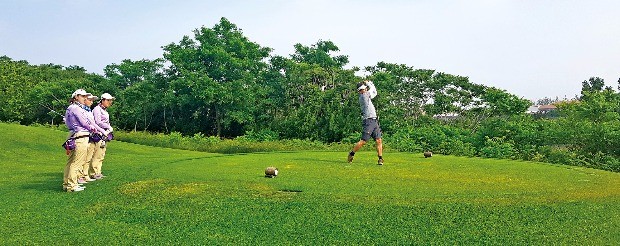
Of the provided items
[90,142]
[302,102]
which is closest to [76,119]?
[90,142]

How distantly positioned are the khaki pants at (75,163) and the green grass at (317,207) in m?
0.27

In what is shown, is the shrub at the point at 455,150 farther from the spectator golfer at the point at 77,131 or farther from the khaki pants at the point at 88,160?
the spectator golfer at the point at 77,131

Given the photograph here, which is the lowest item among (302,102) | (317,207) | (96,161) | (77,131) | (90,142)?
(317,207)

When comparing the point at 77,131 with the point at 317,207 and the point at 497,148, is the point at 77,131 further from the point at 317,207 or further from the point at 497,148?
the point at 497,148

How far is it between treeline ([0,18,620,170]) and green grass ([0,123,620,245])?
20257 mm

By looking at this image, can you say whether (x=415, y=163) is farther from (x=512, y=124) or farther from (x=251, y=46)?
(x=251, y=46)

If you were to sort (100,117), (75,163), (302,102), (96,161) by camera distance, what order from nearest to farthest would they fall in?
1. (75,163)
2. (96,161)
3. (100,117)
4. (302,102)

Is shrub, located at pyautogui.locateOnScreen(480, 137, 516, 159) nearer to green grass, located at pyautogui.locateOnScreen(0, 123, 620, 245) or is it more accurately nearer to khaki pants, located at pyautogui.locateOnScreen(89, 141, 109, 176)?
green grass, located at pyautogui.locateOnScreen(0, 123, 620, 245)

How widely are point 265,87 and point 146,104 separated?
1282cm

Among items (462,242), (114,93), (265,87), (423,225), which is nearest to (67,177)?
(423,225)

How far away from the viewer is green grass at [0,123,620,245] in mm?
5809

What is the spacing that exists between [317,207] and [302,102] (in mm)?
39231

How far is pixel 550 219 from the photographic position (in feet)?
21.5

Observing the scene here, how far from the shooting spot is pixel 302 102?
46.3 metres
